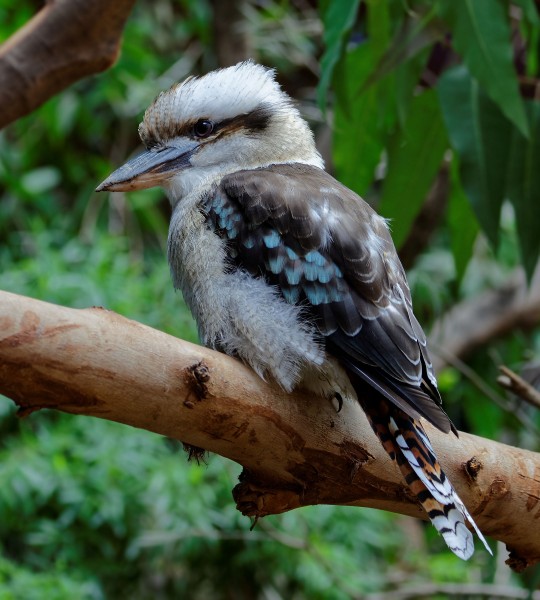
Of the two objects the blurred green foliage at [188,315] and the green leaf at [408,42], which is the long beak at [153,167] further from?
the green leaf at [408,42]

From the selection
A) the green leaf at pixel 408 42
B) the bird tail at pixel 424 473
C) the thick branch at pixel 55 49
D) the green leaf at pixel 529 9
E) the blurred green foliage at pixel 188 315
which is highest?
the thick branch at pixel 55 49

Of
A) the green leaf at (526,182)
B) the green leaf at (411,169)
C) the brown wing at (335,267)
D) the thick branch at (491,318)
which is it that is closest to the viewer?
the brown wing at (335,267)

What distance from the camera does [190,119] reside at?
5.45 ft

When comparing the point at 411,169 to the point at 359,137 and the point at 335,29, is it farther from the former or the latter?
the point at 335,29

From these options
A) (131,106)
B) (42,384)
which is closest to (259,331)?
(42,384)

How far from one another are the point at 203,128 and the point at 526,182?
2.38ft

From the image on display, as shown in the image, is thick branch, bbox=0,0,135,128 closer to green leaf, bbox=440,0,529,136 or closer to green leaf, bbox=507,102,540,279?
green leaf, bbox=440,0,529,136

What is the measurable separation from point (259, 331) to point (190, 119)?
0.47 meters

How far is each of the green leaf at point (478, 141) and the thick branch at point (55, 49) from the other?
67 centimetres

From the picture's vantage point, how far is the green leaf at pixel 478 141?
1.87 metres

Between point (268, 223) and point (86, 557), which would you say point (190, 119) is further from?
point (86, 557)

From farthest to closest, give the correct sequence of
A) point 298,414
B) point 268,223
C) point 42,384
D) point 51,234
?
1. point 51,234
2. point 268,223
3. point 298,414
4. point 42,384

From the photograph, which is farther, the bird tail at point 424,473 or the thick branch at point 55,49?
the thick branch at point 55,49

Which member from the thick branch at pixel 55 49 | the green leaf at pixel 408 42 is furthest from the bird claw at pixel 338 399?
the thick branch at pixel 55 49
